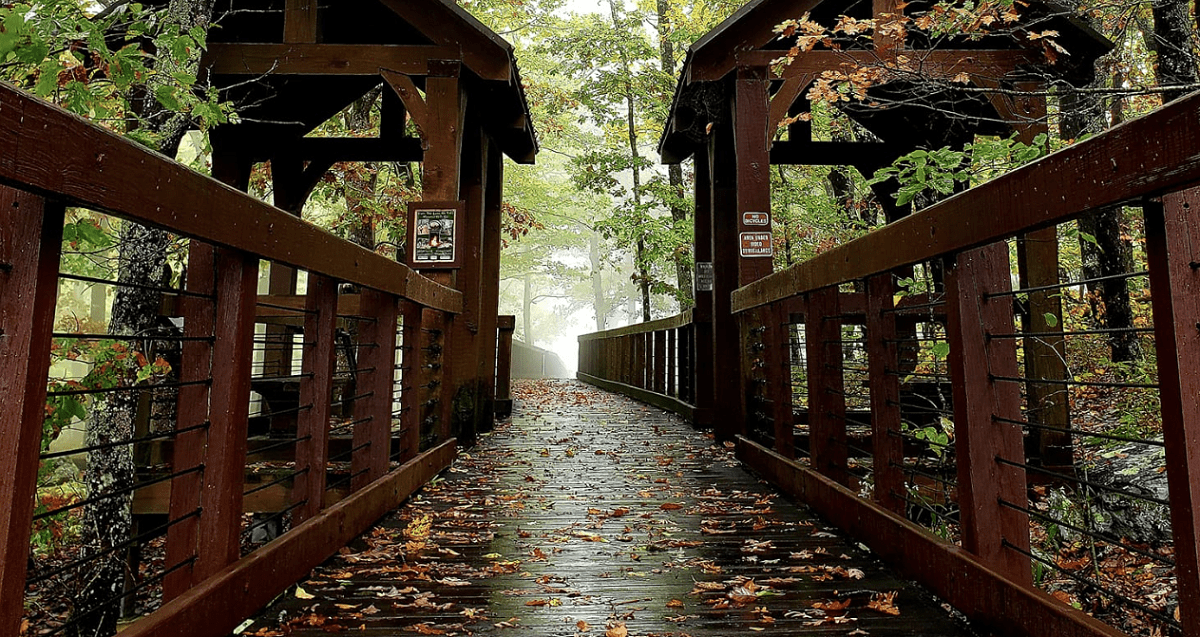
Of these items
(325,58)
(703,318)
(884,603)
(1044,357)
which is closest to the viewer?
(884,603)

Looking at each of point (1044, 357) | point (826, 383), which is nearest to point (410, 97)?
point (826, 383)

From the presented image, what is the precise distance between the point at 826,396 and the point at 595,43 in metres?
10.6

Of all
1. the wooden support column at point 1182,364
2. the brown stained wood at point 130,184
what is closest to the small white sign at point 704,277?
the brown stained wood at point 130,184

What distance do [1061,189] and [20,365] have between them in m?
2.43

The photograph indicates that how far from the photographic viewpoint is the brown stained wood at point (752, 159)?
6121mm

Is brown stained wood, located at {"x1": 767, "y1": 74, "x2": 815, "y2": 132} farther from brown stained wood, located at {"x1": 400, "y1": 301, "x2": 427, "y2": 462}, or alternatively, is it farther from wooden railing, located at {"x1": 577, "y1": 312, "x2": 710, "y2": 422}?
brown stained wood, located at {"x1": 400, "y1": 301, "x2": 427, "y2": 462}

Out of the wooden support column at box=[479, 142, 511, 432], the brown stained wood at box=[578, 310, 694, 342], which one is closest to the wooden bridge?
the wooden support column at box=[479, 142, 511, 432]

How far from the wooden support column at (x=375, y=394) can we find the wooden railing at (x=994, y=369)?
2.35 meters

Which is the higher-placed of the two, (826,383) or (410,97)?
(410,97)

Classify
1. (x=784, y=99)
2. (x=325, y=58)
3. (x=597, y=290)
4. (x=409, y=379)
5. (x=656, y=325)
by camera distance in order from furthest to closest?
(x=597, y=290)
(x=656, y=325)
(x=325, y=58)
(x=784, y=99)
(x=409, y=379)

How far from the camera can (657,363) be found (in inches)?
433

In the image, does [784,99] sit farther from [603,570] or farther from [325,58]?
[603,570]

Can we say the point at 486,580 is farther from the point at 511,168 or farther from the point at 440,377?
the point at 511,168

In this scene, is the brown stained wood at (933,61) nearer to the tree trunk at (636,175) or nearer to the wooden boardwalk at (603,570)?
the wooden boardwalk at (603,570)
